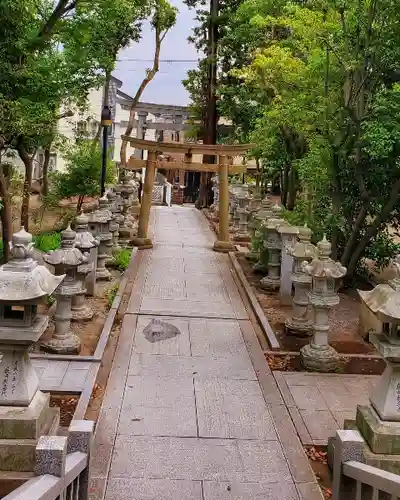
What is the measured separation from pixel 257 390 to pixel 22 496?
475 centimetres

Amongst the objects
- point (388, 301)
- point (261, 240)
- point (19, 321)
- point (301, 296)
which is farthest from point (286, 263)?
point (19, 321)

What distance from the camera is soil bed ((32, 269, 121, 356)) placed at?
8.84m

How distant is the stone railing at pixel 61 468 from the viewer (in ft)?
11.4

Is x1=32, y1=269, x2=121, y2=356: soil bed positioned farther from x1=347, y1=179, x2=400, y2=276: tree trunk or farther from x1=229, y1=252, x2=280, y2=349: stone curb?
x1=347, y1=179, x2=400, y2=276: tree trunk

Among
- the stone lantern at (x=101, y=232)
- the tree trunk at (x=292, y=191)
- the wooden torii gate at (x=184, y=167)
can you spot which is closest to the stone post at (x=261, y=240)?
the wooden torii gate at (x=184, y=167)

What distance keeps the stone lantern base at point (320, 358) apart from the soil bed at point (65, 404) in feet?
11.3

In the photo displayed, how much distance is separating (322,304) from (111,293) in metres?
5.10

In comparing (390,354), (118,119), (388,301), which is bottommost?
(390,354)

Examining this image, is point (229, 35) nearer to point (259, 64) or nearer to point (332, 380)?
point (259, 64)

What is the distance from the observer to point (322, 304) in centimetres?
842

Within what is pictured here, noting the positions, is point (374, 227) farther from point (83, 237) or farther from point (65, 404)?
point (65, 404)

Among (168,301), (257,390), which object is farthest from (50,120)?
(257,390)

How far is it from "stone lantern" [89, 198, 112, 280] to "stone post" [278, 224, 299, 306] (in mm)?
3939

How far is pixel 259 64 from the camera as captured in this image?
16.3 metres
